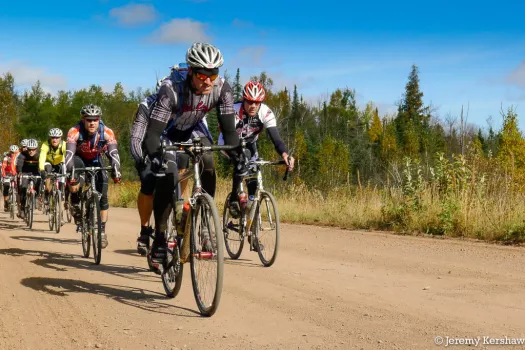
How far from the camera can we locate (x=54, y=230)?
14.3m

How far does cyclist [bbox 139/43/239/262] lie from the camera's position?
19.5ft

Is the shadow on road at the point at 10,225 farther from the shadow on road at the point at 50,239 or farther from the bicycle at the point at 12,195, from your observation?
the shadow on road at the point at 50,239

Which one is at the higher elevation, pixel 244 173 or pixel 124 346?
pixel 244 173

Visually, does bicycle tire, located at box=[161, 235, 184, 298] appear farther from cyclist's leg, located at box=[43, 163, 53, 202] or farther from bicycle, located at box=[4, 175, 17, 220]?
bicycle, located at box=[4, 175, 17, 220]

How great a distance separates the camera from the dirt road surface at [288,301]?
4875mm

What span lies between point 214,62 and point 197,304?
7.16 ft

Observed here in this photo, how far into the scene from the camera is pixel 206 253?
218 inches

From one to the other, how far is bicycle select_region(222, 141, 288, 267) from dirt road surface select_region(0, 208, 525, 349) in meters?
0.23

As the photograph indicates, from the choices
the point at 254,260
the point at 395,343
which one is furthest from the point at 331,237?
the point at 395,343

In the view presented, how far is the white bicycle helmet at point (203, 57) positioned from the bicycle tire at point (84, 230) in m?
4.72

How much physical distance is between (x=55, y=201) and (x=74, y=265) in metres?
5.25

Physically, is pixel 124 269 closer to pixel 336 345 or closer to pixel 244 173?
pixel 244 173

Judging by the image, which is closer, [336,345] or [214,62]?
[336,345]

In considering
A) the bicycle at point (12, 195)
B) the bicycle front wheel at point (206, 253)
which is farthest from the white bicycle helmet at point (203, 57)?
the bicycle at point (12, 195)
